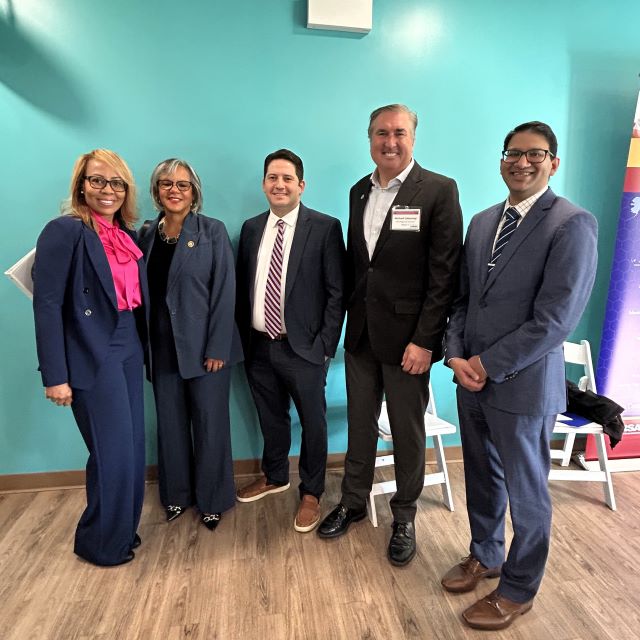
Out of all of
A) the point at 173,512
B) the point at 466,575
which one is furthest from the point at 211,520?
the point at 466,575

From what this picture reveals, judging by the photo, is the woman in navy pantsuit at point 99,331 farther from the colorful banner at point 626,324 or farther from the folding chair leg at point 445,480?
the colorful banner at point 626,324

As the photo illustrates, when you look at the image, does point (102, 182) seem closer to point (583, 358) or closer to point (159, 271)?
point (159, 271)

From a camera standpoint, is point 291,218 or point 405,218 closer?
point 405,218

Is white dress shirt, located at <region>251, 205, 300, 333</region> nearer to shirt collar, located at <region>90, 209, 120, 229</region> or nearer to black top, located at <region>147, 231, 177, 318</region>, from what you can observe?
black top, located at <region>147, 231, 177, 318</region>

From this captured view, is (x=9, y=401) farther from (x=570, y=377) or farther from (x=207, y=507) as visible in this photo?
(x=570, y=377)

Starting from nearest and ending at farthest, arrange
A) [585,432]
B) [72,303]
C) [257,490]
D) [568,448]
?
1. [72,303]
2. [585,432]
3. [257,490]
4. [568,448]

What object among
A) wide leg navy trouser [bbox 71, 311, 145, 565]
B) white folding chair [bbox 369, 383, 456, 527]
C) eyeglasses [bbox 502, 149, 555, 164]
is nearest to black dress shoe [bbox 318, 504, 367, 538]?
white folding chair [bbox 369, 383, 456, 527]

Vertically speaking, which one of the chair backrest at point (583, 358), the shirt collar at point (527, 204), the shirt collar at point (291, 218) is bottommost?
the chair backrest at point (583, 358)

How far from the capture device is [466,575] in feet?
6.30

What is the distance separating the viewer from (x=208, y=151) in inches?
95.8

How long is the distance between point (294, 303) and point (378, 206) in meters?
0.61

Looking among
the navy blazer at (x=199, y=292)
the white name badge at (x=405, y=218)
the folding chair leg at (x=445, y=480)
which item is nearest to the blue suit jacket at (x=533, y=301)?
the white name badge at (x=405, y=218)

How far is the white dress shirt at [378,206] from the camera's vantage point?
1948mm

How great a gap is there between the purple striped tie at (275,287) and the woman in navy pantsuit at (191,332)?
0.59 ft
